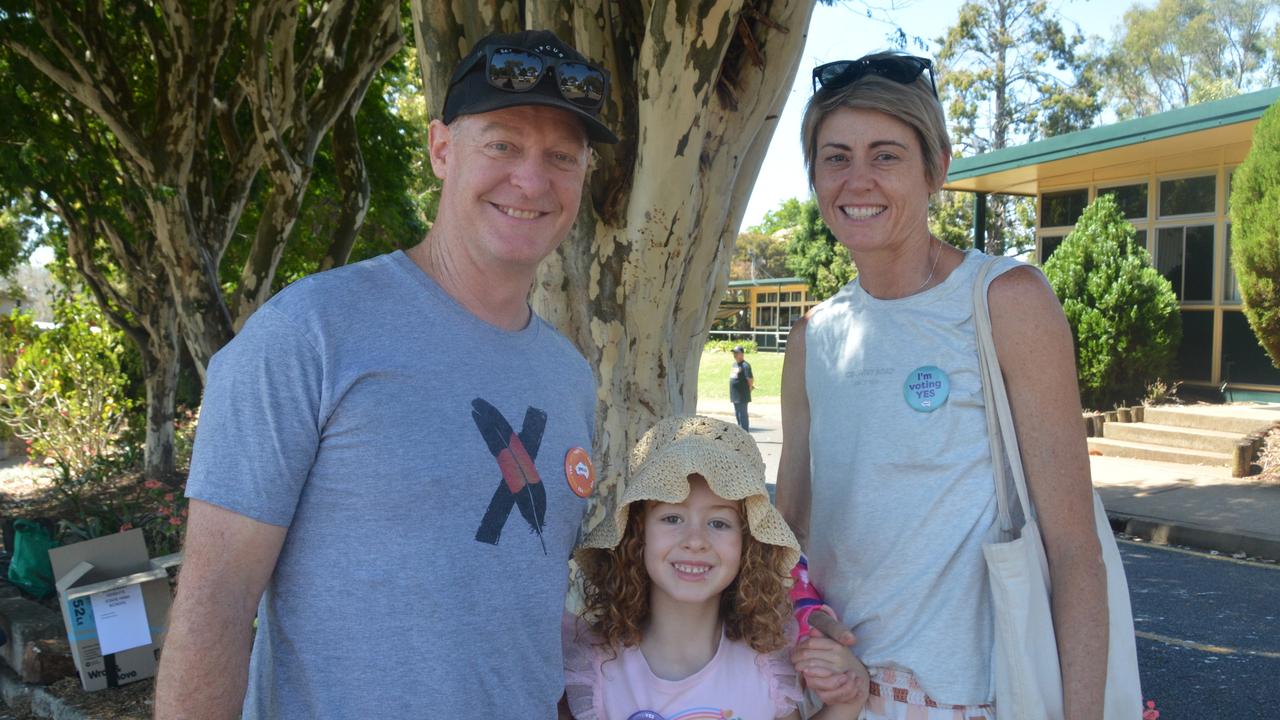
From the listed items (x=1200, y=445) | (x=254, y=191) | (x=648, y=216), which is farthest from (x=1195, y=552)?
(x=254, y=191)

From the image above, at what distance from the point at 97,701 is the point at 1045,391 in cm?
544

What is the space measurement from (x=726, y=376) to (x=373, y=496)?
28.7 meters

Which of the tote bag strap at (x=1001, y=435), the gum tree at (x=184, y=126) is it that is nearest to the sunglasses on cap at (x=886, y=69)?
the tote bag strap at (x=1001, y=435)

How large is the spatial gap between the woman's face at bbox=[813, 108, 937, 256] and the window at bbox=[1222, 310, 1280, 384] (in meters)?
16.2

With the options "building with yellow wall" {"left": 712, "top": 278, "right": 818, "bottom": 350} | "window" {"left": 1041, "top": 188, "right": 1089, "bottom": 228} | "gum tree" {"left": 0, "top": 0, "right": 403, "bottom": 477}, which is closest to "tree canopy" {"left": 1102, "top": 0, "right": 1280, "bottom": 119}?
"building with yellow wall" {"left": 712, "top": 278, "right": 818, "bottom": 350}

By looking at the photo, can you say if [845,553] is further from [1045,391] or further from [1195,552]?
[1195,552]

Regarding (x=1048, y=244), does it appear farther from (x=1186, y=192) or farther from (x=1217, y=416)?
(x=1217, y=416)

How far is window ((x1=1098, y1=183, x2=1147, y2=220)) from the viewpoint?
703 inches

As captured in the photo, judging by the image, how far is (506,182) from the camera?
72.7 inches

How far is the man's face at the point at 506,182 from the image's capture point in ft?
5.99

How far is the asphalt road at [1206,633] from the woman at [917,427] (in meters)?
4.08

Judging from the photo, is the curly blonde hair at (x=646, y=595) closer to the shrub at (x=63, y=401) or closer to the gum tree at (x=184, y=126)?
the gum tree at (x=184, y=126)

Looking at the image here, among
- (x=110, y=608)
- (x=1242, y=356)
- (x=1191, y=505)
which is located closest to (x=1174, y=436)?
(x=1191, y=505)

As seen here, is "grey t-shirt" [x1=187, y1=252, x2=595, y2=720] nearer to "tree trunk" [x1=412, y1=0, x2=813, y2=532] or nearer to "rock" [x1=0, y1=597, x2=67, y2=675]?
"tree trunk" [x1=412, y1=0, x2=813, y2=532]
